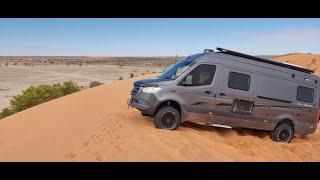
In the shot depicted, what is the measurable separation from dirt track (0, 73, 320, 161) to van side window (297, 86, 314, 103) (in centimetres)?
138

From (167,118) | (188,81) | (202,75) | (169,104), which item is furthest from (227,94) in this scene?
(167,118)

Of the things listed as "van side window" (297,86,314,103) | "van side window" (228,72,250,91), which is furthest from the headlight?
"van side window" (297,86,314,103)

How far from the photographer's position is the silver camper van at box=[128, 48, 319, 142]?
472 inches

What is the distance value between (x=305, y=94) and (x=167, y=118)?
4767mm

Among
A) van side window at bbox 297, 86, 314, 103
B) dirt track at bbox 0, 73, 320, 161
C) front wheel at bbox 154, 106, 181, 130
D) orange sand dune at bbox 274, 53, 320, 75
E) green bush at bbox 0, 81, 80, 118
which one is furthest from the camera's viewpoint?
orange sand dune at bbox 274, 53, 320, 75

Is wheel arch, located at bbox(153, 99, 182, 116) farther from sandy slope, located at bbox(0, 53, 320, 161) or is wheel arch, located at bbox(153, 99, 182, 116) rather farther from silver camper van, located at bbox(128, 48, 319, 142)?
sandy slope, located at bbox(0, 53, 320, 161)

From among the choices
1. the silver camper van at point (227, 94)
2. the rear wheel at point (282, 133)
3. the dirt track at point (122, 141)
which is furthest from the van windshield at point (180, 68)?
→ the rear wheel at point (282, 133)

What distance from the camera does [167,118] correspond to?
11.9 metres

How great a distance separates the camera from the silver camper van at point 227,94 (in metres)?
12.0

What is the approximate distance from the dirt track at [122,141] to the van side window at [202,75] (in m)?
1.38

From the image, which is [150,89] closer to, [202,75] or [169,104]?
[169,104]

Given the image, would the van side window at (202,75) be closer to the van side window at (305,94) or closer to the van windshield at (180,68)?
the van windshield at (180,68)
